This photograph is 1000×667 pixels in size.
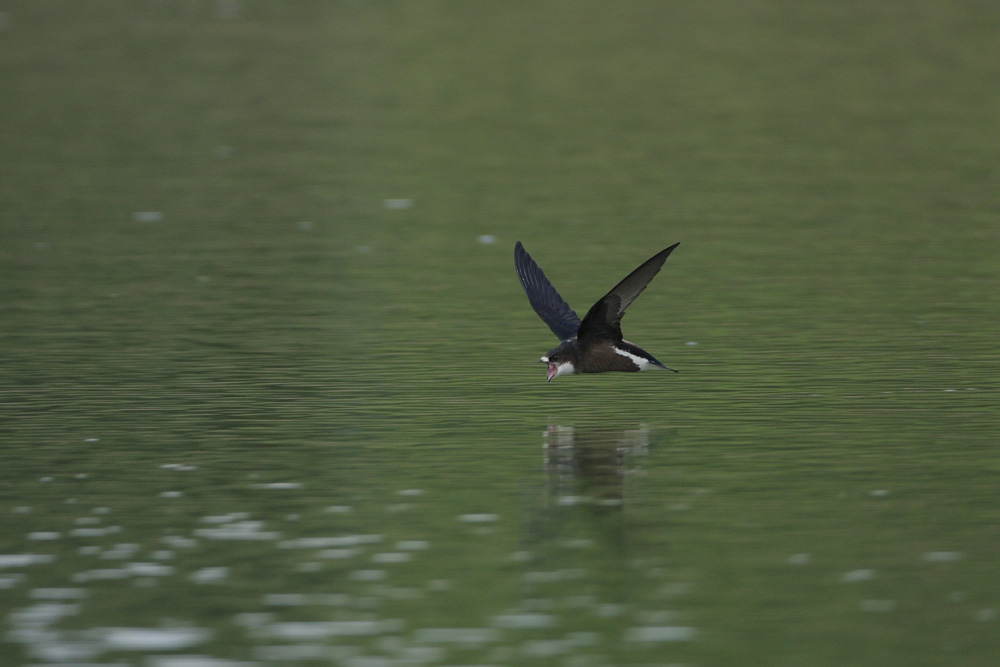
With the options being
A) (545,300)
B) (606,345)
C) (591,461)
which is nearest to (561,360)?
(606,345)

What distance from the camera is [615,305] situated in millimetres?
17188

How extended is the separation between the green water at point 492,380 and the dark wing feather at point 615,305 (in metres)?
0.80

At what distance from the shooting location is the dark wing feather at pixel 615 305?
16.8 meters

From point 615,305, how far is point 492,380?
2387 millimetres

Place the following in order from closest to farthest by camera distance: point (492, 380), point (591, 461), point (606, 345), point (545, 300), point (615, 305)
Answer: point (591, 461) < point (615, 305) < point (606, 345) < point (492, 380) < point (545, 300)

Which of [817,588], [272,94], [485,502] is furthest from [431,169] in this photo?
[817,588]

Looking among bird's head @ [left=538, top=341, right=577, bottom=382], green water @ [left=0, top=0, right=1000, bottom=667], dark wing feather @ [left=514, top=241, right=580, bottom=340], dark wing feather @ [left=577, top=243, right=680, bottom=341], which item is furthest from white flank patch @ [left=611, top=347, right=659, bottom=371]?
dark wing feather @ [left=514, top=241, right=580, bottom=340]

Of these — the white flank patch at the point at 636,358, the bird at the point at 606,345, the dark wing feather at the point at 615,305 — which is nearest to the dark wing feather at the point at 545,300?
the bird at the point at 606,345

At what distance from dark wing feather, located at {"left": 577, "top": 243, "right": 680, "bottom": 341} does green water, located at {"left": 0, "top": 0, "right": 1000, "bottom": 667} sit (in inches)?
31.3

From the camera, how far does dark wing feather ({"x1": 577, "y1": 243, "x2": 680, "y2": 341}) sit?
16.8 metres

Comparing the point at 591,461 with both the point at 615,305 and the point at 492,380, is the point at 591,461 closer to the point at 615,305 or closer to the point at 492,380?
the point at 615,305

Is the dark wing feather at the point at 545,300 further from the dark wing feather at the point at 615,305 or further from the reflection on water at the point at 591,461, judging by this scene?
the reflection on water at the point at 591,461

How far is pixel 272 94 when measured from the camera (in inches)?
1869

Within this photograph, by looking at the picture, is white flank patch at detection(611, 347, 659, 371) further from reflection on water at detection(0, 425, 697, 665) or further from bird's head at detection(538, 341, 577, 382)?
reflection on water at detection(0, 425, 697, 665)
